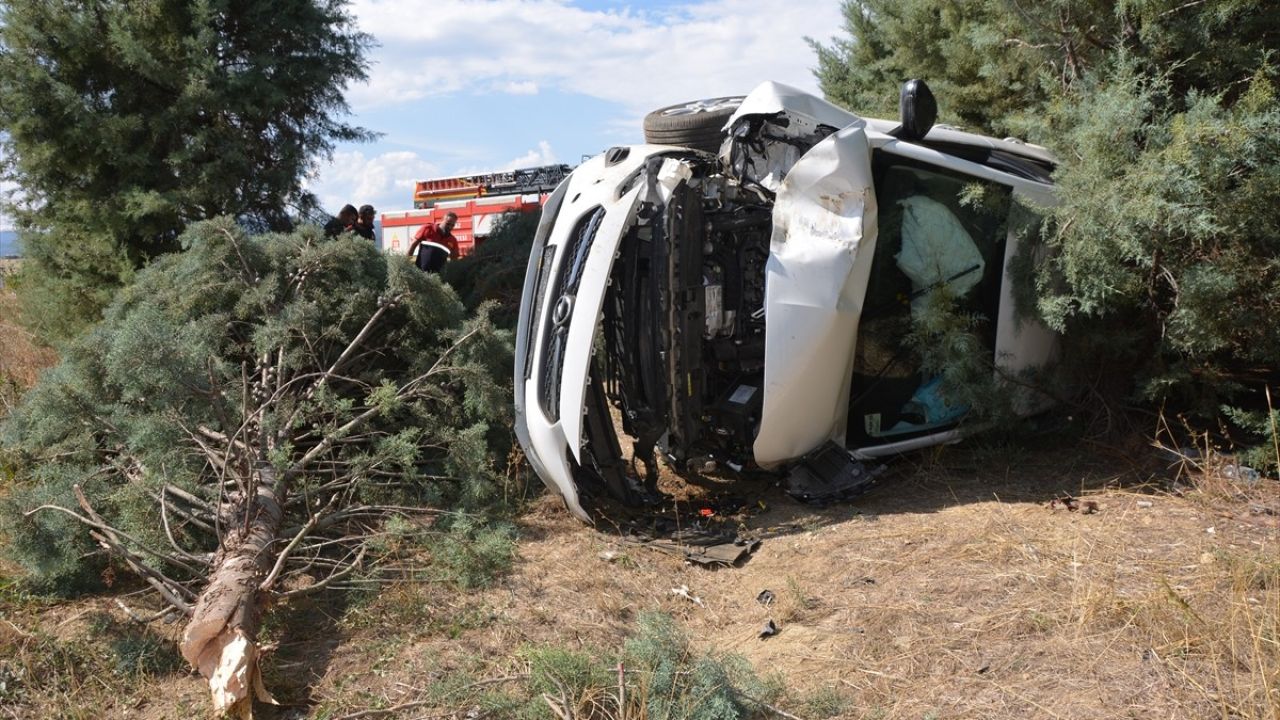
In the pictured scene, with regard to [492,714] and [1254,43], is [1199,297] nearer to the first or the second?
[1254,43]

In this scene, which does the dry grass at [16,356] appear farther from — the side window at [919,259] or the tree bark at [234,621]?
the side window at [919,259]

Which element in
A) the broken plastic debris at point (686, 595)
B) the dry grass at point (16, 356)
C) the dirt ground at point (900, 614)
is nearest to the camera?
the dirt ground at point (900, 614)

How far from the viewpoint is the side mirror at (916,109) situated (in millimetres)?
5688

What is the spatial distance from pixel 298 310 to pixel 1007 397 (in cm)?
450

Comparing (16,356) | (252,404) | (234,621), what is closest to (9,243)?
(16,356)

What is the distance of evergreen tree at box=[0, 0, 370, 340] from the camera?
9.09 m

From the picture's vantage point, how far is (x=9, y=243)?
1028cm

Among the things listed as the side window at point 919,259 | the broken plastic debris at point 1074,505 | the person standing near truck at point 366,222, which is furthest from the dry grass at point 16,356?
the broken plastic debris at point 1074,505

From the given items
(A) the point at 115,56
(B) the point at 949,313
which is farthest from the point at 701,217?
(A) the point at 115,56

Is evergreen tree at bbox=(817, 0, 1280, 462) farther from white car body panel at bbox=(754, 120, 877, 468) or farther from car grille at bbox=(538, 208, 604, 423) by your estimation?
car grille at bbox=(538, 208, 604, 423)

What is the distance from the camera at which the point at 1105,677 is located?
11.3 feet

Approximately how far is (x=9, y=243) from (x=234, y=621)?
861 cm

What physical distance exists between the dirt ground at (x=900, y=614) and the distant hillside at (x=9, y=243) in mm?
7112

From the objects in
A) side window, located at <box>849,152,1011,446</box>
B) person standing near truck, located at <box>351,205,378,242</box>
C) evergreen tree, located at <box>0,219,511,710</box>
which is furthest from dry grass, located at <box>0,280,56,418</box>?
side window, located at <box>849,152,1011,446</box>
